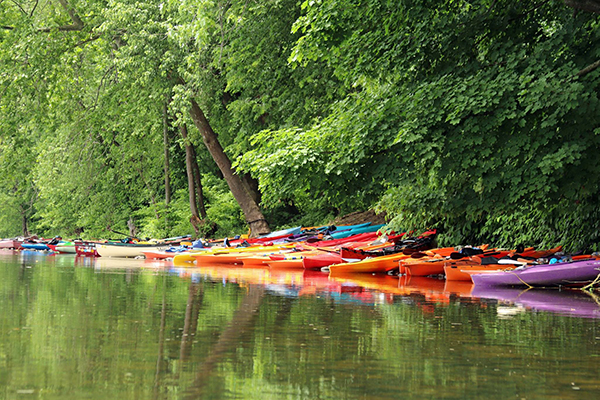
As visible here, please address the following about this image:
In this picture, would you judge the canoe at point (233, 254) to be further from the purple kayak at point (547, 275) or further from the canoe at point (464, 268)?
the purple kayak at point (547, 275)

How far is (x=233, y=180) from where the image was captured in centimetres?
2833

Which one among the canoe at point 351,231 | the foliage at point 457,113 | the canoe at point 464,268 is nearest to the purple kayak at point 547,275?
the canoe at point 464,268

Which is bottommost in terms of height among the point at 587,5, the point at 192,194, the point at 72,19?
the point at 192,194

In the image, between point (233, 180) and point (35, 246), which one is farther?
point (35, 246)

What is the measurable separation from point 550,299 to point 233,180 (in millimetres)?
17436

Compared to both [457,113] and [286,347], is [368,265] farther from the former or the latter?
[286,347]

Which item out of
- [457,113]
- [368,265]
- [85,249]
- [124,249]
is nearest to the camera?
[457,113]

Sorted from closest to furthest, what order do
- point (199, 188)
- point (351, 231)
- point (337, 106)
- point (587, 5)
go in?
point (587, 5)
point (337, 106)
point (351, 231)
point (199, 188)

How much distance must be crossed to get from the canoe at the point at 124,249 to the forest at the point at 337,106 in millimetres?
3989

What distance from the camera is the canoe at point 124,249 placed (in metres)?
28.9

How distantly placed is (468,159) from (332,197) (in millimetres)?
3049

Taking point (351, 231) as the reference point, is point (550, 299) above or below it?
below

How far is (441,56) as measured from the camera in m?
15.5

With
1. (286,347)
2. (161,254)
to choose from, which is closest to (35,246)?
(161,254)
